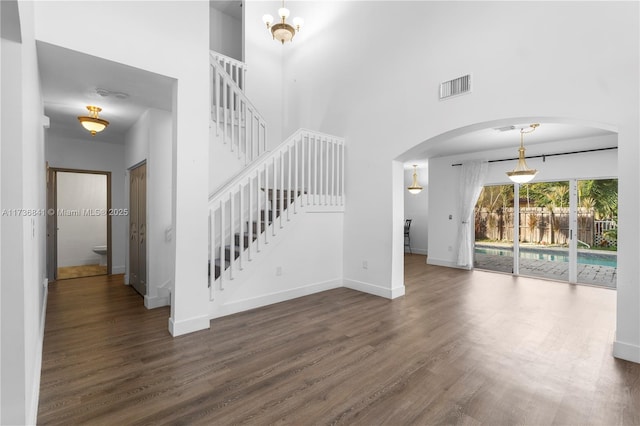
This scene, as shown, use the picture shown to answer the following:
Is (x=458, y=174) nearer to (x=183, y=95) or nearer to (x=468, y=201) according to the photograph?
(x=468, y=201)

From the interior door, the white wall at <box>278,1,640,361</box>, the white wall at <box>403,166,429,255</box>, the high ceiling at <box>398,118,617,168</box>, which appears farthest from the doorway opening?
the white wall at <box>403,166,429,255</box>

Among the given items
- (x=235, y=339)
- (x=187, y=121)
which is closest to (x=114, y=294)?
(x=235, y=339)

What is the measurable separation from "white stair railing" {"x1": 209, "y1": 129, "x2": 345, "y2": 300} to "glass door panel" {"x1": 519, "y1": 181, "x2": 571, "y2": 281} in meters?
4.40

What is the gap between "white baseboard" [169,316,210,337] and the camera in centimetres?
309

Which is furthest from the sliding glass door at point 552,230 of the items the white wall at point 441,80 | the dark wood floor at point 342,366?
the white wall at point 441,80

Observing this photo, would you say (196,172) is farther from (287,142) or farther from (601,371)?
(601,371)

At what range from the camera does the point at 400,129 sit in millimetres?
4340

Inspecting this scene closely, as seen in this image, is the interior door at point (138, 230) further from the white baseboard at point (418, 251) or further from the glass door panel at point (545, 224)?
the white baseboard at point (418, 251)

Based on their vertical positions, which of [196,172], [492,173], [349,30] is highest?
[349,30]

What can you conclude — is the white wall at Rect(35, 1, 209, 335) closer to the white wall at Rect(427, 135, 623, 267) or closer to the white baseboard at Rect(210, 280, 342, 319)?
the white baseboard at Rect(210, 280, 342, 319)

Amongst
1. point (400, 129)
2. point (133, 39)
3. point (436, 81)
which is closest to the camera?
point (133, 39)

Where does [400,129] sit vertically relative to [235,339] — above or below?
above

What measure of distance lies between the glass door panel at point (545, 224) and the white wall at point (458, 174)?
0.37 m

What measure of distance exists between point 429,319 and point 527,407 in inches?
64.5
